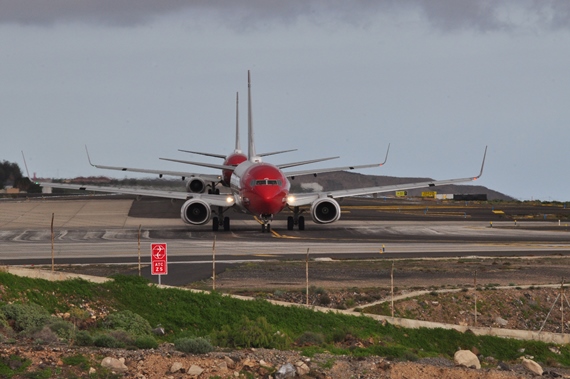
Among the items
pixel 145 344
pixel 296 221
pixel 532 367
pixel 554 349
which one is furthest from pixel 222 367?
pixel 296 221

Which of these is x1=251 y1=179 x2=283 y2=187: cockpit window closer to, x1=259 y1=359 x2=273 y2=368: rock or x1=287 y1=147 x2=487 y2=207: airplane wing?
x1=287 y1=147 x2=487 y2=207: airplane wing

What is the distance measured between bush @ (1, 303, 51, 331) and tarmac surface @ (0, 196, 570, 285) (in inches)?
392

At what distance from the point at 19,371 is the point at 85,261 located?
27644 mm

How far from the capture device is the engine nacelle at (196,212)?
2506 inches

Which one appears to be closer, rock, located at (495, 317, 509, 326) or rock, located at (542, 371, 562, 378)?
rock, located at (542, 371, 562, 378)

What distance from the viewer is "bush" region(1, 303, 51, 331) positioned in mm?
24778

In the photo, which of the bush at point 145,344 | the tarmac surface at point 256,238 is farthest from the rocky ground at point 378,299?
the tarmac surface at point 256,238

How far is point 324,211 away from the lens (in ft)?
216

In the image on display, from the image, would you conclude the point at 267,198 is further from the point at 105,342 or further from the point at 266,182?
the point at 105,342

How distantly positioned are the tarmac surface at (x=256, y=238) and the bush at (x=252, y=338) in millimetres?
9689

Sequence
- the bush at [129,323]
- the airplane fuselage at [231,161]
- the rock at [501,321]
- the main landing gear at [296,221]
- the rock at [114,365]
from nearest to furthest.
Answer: the rock at [114,365], the bush at [129,323], the rock at [501,321], the main landing gear at [296,221], the airplane fuselage at [231,161]

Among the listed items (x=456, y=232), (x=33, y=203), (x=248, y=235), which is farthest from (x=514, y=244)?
(x=33, y=203)

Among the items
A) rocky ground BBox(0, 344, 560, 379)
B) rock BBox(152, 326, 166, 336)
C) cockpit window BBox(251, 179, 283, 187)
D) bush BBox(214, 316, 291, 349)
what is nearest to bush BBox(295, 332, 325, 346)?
bush BBox(214, 316, 291, 349)

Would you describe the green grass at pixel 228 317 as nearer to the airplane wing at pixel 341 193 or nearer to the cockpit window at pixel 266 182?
the cockpit window at pixel 266 182
